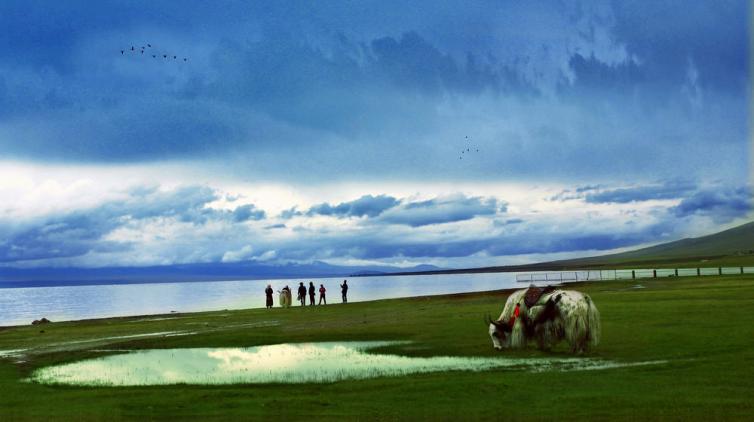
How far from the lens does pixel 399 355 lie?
27422 mm

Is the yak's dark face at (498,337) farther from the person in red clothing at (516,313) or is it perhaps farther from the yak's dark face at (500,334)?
the person in red clothing at (516,313)

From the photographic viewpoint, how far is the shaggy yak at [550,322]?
81.7ft

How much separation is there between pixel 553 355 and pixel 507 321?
107 inches

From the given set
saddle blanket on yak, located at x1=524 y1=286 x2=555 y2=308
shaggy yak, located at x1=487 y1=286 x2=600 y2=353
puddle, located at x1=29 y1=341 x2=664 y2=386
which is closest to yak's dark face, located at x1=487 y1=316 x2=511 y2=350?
shaggy yak, located at x1=487 y1=286 x2=600 y2=353

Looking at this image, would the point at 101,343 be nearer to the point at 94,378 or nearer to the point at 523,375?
the point at 94,378

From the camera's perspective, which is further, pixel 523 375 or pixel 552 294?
pixel 552 294

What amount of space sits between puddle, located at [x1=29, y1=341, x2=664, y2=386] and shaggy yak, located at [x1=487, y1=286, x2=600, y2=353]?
4.97 feet

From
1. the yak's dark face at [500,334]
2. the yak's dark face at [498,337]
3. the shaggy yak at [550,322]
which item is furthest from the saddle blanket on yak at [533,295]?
the yak's dark face at [498,337]

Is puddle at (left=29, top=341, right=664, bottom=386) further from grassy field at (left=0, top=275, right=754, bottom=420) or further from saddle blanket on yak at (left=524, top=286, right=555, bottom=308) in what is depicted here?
saddle blanket on yak at (left=524, top=286, right=555, bottom=308)

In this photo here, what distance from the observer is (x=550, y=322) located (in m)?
25.8

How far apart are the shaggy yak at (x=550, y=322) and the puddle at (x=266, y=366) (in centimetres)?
152

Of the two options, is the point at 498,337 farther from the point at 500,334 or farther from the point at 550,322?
the point at 550,322

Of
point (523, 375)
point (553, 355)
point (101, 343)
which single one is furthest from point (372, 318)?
point (523, 375)

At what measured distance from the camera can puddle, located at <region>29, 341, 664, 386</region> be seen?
74.0 ft
